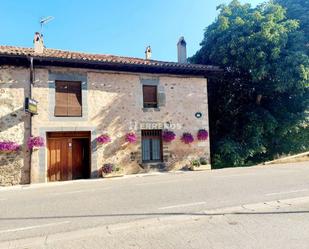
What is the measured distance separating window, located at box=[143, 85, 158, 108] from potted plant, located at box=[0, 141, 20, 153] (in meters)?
6.41

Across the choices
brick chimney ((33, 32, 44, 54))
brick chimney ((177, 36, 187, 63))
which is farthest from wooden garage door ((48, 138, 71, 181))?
brick chimney ((177, 36, 187, 63))

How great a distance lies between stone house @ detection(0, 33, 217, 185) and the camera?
11.5 metres

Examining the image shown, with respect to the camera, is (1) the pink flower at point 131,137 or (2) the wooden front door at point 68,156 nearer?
(2) the wooden front door at point 68,156

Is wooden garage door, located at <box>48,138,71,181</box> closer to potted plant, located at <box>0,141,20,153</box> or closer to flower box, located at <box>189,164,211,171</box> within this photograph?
potted plant, located at <box>0,141,20,153</box>

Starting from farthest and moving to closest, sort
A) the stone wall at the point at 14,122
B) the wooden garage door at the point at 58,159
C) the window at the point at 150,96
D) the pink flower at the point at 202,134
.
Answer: the pink flower at the point at 202,134 < the window at the point at 150,96 < the wooden garage door at the point at 58,159 < the stone wall at the point at 14,122

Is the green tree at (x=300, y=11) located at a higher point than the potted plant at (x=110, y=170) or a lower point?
higher

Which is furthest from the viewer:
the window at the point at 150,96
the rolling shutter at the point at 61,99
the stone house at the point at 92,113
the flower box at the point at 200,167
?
the window at the point at 150,96

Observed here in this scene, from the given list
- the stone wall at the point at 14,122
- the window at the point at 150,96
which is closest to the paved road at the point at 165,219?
the stone wall at the point at 14,122

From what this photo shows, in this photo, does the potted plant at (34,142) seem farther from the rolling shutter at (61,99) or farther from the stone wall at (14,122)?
the rolling shutter at (61,99)

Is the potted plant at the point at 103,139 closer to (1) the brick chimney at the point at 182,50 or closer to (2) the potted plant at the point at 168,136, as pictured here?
(2) the potted plant at the point at 168,136

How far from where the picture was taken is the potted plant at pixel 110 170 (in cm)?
1226

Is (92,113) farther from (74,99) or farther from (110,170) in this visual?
(110,170)

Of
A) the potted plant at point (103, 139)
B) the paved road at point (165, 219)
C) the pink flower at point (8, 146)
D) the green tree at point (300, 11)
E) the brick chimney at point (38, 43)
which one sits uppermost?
the green tree at point (300, 11)

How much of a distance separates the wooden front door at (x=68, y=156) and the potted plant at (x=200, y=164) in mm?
5395
